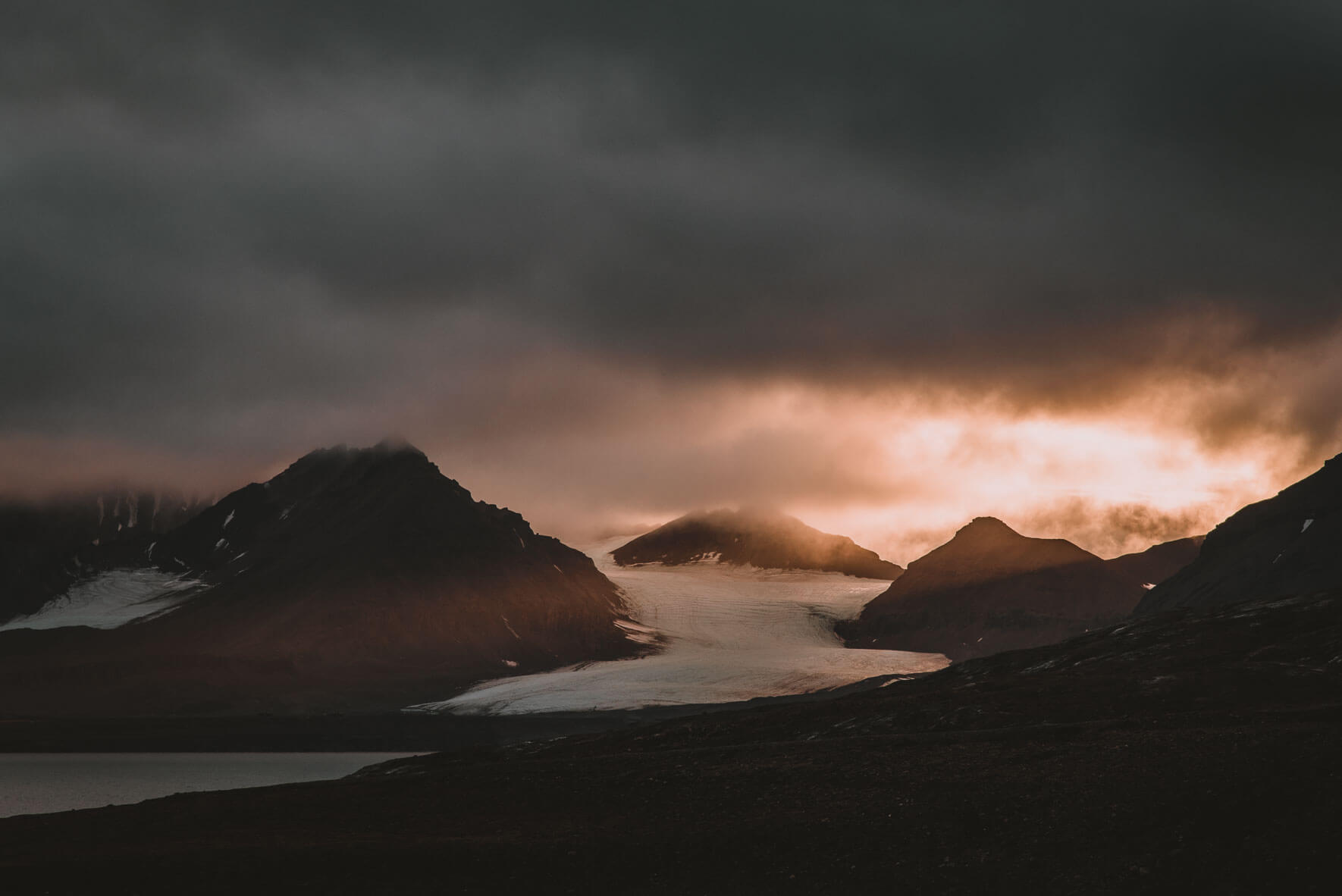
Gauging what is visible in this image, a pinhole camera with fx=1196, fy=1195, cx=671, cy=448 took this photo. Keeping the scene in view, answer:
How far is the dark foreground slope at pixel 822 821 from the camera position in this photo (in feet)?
136

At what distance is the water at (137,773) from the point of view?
106 meters

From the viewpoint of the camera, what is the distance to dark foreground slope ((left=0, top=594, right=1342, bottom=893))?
41.6m

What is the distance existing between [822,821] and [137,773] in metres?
110

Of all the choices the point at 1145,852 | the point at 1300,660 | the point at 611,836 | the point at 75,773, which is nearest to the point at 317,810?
the point at 611,836

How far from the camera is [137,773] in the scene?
443ft

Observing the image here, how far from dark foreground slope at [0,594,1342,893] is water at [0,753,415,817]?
39.3 meters

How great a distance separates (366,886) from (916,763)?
2795 cm

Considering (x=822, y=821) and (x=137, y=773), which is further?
(x=137, y=773)

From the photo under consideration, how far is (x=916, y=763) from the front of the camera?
58.8 meters

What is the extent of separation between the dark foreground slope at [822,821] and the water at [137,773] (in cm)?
3929

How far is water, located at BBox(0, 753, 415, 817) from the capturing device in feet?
347

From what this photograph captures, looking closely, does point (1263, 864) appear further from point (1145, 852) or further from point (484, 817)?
point (484, 817)

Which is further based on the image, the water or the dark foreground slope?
the water

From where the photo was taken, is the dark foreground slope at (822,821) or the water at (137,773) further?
the water at (137,773)
